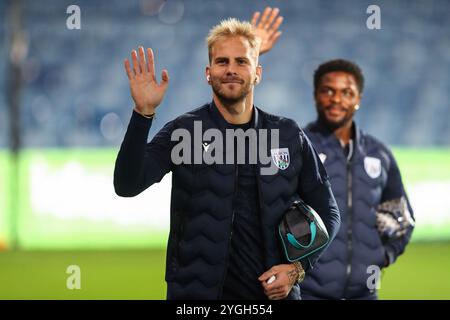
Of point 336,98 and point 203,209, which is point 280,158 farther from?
point 336,98

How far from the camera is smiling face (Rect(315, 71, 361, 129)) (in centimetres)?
542

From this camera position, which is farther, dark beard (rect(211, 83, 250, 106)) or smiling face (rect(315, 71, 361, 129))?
smiling face (rect(315, 71, 361, 129))

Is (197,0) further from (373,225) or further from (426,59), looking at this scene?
(373,225)

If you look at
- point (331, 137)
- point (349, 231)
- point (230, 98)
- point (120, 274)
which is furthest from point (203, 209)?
point (120, 274)

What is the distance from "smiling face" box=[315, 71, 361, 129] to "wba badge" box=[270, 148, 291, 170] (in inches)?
55.3

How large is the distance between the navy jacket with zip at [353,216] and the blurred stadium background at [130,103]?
5703 mm

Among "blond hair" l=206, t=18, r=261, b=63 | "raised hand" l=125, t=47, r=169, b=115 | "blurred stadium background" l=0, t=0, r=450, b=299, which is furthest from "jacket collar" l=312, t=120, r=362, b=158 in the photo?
"blurred stadium background" l=0, t=0, r=450, b=299

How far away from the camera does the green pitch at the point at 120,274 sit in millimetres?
8727

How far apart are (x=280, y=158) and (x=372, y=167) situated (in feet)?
4.89

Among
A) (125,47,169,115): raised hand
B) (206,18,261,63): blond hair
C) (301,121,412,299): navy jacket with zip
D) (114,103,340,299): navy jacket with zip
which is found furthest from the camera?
(301,121,412,299): navy jacket with zip

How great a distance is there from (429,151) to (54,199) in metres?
5.63

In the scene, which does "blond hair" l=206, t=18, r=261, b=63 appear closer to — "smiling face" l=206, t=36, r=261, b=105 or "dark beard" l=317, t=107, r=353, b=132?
"smiling face" l=206, t=36, r=261, b=105

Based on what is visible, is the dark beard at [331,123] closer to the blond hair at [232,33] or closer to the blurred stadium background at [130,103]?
the blond hair at [232,33]
